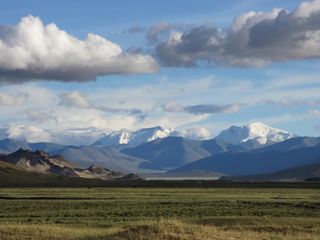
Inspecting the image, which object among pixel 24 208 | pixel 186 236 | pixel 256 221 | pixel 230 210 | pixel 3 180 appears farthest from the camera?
pixel 3 180

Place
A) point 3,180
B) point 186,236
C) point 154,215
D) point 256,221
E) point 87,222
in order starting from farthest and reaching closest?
1. point 3,180
2. point 154,215
3. point 87,222
4. point 256,221
5. point 186,236

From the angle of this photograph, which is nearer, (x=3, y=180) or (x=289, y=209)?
(x=289, y=209)

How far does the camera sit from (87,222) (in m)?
47.4

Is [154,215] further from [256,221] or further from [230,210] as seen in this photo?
[256,221]

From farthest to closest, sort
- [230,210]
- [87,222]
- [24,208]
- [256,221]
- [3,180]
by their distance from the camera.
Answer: [3,180], [24,208], [230,210], [87,222], [256,221]

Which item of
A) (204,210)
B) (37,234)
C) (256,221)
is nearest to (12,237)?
(37,234)

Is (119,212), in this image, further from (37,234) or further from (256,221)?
(37,234)

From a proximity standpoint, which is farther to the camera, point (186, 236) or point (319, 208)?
point (319, 208)

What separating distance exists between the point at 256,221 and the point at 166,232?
42.5 feet

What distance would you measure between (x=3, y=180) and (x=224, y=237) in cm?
17367

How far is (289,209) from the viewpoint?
64.7 meters

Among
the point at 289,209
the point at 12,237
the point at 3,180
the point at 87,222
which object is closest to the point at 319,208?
the point at 289,209

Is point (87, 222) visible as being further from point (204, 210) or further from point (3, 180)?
point (3, 180)

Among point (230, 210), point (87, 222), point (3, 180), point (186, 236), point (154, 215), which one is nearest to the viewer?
point (186, 236)
